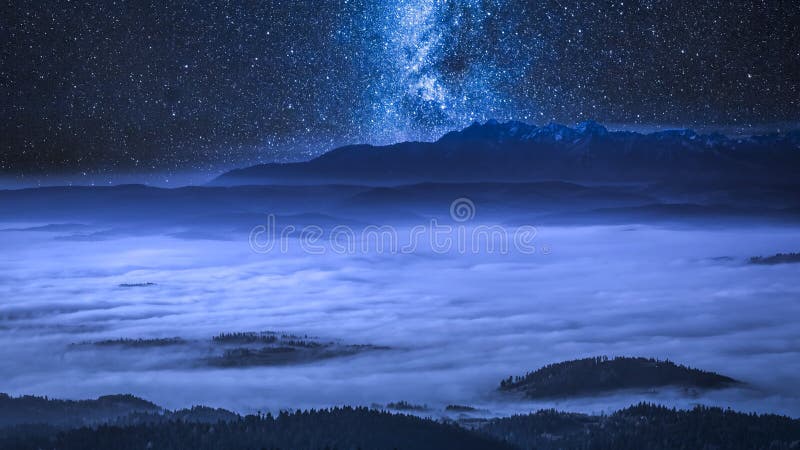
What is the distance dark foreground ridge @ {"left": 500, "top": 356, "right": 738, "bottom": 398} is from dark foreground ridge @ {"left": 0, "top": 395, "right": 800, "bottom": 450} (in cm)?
2499

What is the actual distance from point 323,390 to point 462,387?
57.1ft

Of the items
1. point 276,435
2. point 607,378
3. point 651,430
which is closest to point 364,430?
point 276,435

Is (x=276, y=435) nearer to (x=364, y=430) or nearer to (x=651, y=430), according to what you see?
(x=364, y=430)

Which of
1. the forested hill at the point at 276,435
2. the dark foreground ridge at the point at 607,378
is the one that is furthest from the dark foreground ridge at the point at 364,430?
the dark foreground ridge at the point at 607,378

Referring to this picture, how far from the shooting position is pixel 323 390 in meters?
119

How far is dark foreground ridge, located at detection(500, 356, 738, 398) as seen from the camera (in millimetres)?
122938

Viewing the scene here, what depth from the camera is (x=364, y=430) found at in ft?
266

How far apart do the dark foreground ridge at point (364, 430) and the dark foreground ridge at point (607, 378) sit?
82.0 ft

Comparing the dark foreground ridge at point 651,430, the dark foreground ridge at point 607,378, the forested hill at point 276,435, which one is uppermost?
the forested hill at point 276,435

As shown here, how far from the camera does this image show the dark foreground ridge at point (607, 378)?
403 feet

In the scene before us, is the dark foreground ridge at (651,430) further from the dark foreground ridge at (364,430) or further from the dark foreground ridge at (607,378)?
the dark foreground ridge at (607,378)

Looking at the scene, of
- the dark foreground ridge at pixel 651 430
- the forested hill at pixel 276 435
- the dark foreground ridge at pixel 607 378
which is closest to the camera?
the forested hill at pixel 276 435

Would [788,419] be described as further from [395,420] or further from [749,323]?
[749,323]

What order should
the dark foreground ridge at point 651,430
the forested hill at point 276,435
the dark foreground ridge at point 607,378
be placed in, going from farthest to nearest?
the dark foreground ridge at point 607,378
the dark foreground ridge at point 651,430
the forested hill at point 276,435
